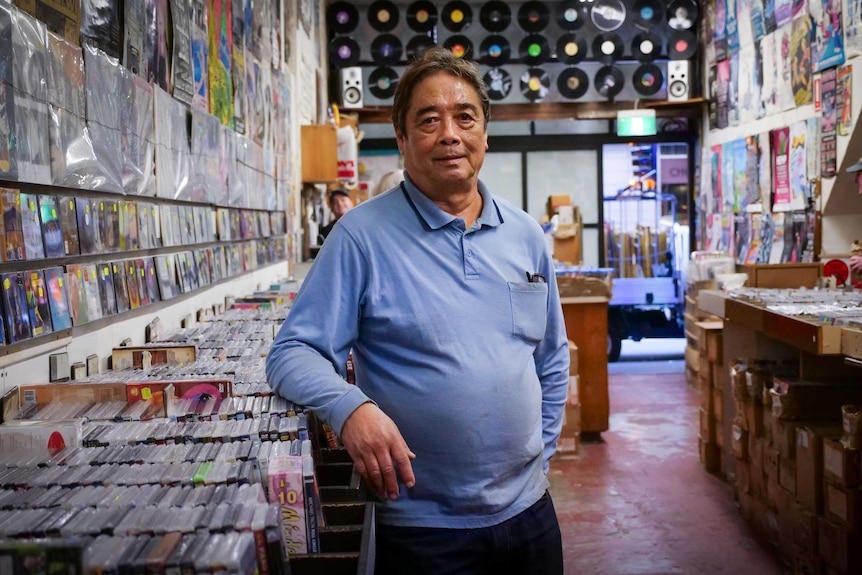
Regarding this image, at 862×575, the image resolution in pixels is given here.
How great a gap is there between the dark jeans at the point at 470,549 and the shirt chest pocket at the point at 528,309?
35 cm

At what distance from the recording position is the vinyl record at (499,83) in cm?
926

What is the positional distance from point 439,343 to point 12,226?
0.96 meters

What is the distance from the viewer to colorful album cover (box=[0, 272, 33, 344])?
1.75 meters

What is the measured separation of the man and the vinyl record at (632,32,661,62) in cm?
808

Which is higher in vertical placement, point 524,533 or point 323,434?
point 323,434

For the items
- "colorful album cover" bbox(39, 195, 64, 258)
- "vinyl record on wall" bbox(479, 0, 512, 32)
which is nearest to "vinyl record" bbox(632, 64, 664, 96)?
"vinyl record on wall" bbox(479, 0, 512, 32)

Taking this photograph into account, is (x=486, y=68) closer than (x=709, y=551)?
No

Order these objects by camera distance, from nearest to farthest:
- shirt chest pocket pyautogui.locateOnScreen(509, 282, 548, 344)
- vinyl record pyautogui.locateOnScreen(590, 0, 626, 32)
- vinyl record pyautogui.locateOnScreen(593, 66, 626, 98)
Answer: shirt chest pocket pyautogui.locateOnScreen(509, 282, 548, 344) < vinyl record pyautogui.locateOnScreen(590, 0, 626, 32) < vinyl record pyautogui.locateOnScreen(593, 66, 626, 98)

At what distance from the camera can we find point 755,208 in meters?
7.65

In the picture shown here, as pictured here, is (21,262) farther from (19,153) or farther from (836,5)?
(836,5)

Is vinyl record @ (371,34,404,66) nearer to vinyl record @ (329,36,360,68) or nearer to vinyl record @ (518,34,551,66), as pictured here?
vinyl record @ (329,36,360,68)

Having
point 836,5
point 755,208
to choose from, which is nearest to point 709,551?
point 836,5

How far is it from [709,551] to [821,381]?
867 millimetres

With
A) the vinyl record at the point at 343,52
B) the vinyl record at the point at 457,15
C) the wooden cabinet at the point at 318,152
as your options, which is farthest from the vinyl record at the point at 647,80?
the wooden cabinet at the point at 318,152
